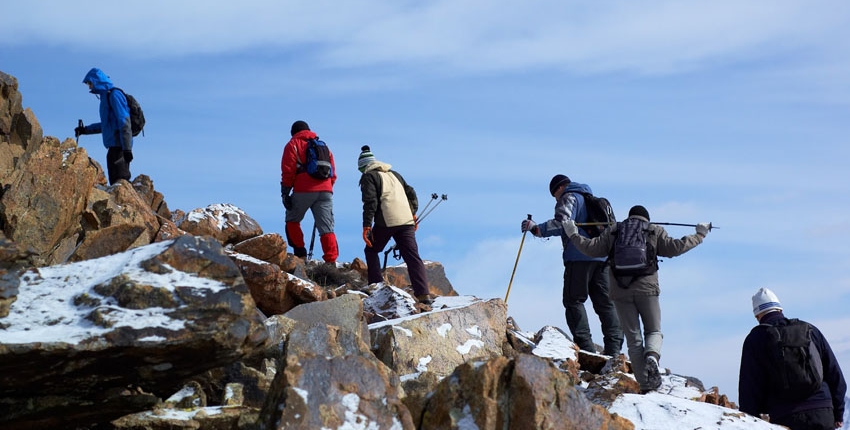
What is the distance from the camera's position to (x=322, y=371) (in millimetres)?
6043

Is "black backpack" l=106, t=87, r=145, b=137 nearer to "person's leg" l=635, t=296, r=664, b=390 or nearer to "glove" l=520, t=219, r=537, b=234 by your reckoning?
"glove" l=520, t=219, r=537, b=234

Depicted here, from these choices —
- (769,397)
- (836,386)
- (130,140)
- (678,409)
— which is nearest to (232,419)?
(678,409)

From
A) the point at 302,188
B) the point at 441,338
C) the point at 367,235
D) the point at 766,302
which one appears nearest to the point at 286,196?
the point at 302,188

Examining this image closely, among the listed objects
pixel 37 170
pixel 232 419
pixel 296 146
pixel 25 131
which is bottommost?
pixel 232 419

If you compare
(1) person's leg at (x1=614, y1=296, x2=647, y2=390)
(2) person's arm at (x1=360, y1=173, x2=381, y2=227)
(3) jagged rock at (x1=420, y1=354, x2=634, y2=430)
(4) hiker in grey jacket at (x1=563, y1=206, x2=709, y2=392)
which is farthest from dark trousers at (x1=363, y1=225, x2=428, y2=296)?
(3) jagged rock at (x1=420, y1=354, x2=634, y2=430)

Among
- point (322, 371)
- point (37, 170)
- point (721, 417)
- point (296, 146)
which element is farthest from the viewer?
point (296, 146)

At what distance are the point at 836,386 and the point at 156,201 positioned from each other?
1425cm

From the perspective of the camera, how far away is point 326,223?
1778cm

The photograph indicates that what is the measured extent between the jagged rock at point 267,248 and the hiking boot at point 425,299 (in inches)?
101

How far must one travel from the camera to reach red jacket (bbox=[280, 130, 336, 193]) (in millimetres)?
17375

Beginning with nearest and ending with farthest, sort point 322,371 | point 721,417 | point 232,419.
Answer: point 322,371, point 232,419, point 721,417

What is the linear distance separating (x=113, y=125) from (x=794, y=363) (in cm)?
1366

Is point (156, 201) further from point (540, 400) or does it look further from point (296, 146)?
point (540, 400)

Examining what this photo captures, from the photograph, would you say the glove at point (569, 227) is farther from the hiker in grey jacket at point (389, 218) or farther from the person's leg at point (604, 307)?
the hiker in grey jacket at point (389, 218)
